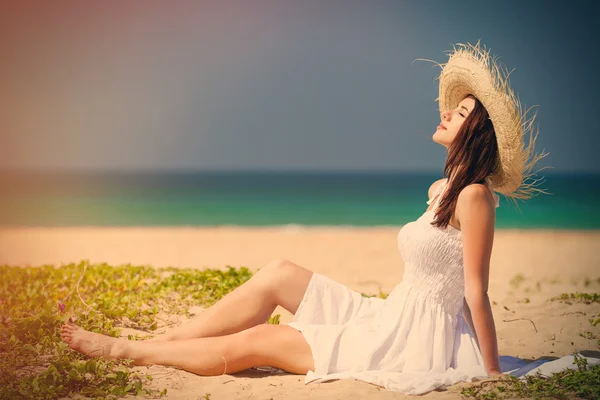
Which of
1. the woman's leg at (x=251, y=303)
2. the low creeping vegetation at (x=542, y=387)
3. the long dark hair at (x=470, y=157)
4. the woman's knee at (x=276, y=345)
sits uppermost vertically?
the long dark hair at (x=470, y=157)

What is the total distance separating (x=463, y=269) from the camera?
3488 mm

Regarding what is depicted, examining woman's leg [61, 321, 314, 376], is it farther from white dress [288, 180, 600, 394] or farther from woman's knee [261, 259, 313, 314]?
woman's knee [261, 259, 313, 314]

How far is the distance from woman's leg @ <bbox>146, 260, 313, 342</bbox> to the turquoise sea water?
14.9 meters

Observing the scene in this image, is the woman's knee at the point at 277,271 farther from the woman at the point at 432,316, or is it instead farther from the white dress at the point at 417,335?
the white dress at the point at 417,335

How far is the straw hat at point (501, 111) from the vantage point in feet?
11.1

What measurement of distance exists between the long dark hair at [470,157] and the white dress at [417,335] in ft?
0.32

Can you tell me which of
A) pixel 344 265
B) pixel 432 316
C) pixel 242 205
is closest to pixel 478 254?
pixel 432 316

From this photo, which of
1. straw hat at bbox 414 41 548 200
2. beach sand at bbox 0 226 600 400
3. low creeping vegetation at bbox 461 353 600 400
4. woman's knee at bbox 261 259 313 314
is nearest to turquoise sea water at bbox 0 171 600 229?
beach sand at bbox 0 226 600 400

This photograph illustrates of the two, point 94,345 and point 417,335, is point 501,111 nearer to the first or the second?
point 417,335

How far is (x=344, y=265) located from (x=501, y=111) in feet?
19.6

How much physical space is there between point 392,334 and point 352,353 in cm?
24

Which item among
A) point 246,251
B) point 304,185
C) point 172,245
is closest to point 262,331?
point 246,251

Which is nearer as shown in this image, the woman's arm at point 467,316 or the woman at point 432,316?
the woman at point 432,316

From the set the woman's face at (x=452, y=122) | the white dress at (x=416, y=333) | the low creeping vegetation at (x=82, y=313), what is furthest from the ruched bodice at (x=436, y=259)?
the low creeping vegetation at (x=82, y=313)
